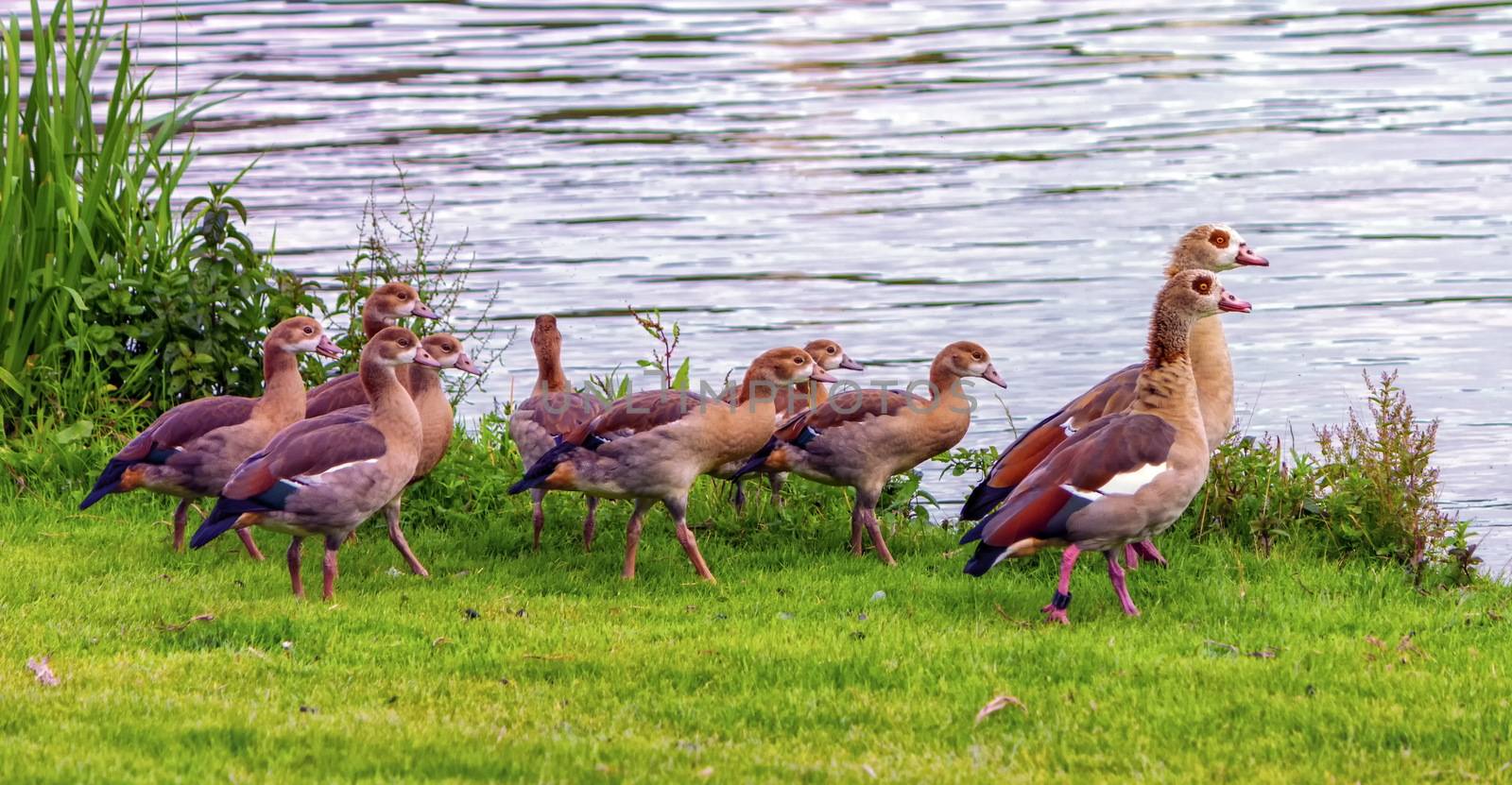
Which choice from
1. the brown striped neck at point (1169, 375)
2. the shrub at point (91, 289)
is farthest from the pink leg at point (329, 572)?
the brown striped neck at point (1169, 375)

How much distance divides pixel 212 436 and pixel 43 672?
2733mm

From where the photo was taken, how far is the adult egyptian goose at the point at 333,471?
9.45 meters

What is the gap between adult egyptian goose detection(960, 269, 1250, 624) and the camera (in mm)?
8961

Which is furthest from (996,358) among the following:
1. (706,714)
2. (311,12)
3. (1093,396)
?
(311,12)

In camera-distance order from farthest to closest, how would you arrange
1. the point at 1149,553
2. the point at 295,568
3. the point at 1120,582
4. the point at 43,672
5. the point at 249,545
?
1. the point at 249,545
2. the point at 1149,553
3. the point at 295,568
4. the point at 1120,582
5. the point at 43,672

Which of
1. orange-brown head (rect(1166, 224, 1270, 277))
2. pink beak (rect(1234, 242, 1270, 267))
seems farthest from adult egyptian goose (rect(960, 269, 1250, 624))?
pink beak (rect(1234, 242, 1270, 267))

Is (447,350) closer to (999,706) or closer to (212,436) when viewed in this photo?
(212,436)

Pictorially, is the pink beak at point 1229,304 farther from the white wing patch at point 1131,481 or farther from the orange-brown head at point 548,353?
the orange-brown head at point 548,353

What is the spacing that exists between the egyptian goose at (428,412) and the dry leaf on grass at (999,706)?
389cm

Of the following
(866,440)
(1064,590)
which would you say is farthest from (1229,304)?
(866,440)

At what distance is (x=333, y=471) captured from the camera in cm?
953

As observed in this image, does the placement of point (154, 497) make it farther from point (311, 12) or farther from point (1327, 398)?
point (311, 12)

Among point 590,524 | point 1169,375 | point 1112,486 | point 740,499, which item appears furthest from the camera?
point 740,499

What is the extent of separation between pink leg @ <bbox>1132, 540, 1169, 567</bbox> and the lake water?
8.03 ft
